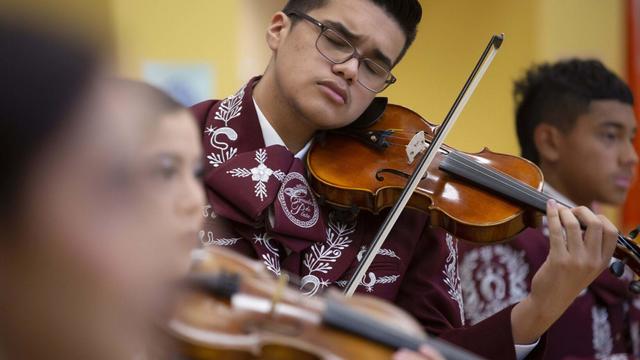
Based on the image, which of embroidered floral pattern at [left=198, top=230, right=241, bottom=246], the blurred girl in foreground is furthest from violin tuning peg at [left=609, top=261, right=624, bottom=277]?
the blurred girl in foreground

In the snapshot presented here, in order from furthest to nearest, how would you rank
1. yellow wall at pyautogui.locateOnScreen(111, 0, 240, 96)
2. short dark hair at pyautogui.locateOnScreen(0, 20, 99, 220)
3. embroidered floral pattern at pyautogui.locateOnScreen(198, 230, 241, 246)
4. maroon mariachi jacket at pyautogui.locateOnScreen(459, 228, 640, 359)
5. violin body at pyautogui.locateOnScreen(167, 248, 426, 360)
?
yellow wall at pyautogui.locateOnScreen(111, 0, 240, 96) < maroon mariachi jacket at pyautogui.locateOnScreen(459, 228, 640, 359) < embroidered floral pattern at pyautogui.locateOnScreen(198, 230, 241, 246) < violin body at pyautogui.locateOnScreen(167, 248, 426, 360) < short dark hair at pyautogui.locateOnScreen(0, 20, 99, 220)

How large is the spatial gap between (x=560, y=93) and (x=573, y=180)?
21cm

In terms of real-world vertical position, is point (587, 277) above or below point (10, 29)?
below

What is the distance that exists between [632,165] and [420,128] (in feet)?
2.44

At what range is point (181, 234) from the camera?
52cm

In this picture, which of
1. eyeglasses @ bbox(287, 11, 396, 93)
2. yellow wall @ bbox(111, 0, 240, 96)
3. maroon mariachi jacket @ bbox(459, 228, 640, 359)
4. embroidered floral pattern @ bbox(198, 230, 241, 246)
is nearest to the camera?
embroidered floral pattern @ bbox(198, 230, 241, 246)

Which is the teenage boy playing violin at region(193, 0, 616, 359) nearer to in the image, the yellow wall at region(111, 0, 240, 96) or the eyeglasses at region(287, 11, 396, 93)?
the eyeglasses at region(287, 11, 396, 93)

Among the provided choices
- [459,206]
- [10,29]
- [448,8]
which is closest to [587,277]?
[459,206]

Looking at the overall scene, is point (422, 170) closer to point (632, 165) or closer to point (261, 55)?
point (632, 165)

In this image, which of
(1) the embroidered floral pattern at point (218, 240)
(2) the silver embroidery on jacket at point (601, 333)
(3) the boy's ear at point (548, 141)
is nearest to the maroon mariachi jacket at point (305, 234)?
(1) the embroidered floral pattern at point (218, 240)

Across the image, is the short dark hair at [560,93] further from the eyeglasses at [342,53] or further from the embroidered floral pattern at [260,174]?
the embroidered floral pattern at [260,174]

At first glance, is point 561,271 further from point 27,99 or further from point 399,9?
point 27,99

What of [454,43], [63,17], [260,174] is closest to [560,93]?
[454,43]

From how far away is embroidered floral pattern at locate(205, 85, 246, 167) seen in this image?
110 cm
